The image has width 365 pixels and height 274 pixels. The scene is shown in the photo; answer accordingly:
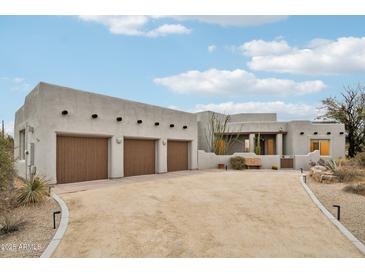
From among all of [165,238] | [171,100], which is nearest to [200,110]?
[171,100]

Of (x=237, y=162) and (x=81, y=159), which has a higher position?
(x=81, y=159)

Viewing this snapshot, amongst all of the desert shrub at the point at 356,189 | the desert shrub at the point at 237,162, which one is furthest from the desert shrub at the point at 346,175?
the desert shrub at the point at 237,162

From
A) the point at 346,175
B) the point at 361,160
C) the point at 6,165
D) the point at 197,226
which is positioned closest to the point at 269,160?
the point at 361,160

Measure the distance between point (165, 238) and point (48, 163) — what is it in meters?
7.24

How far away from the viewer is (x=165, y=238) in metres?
4.85

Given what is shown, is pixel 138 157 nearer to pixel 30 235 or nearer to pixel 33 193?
pixel 33 193

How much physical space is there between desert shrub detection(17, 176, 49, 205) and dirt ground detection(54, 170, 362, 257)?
83 centimetres

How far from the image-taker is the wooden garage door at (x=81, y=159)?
10484 mm

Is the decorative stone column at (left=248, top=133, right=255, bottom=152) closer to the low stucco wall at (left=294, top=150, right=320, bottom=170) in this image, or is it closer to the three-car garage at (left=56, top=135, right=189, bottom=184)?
the low stucco wall at (left=294, top=150, right=320, bottom=170)

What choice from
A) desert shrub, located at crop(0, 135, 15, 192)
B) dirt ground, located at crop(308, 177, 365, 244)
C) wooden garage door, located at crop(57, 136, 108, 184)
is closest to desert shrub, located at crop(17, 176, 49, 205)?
desert shrub, located at crop(0, 135, 15, 192)

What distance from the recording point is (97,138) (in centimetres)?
1191

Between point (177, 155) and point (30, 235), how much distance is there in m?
12.0

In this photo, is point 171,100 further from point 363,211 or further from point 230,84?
point 363,211

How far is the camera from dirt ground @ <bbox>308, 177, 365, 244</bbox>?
18.8ft
